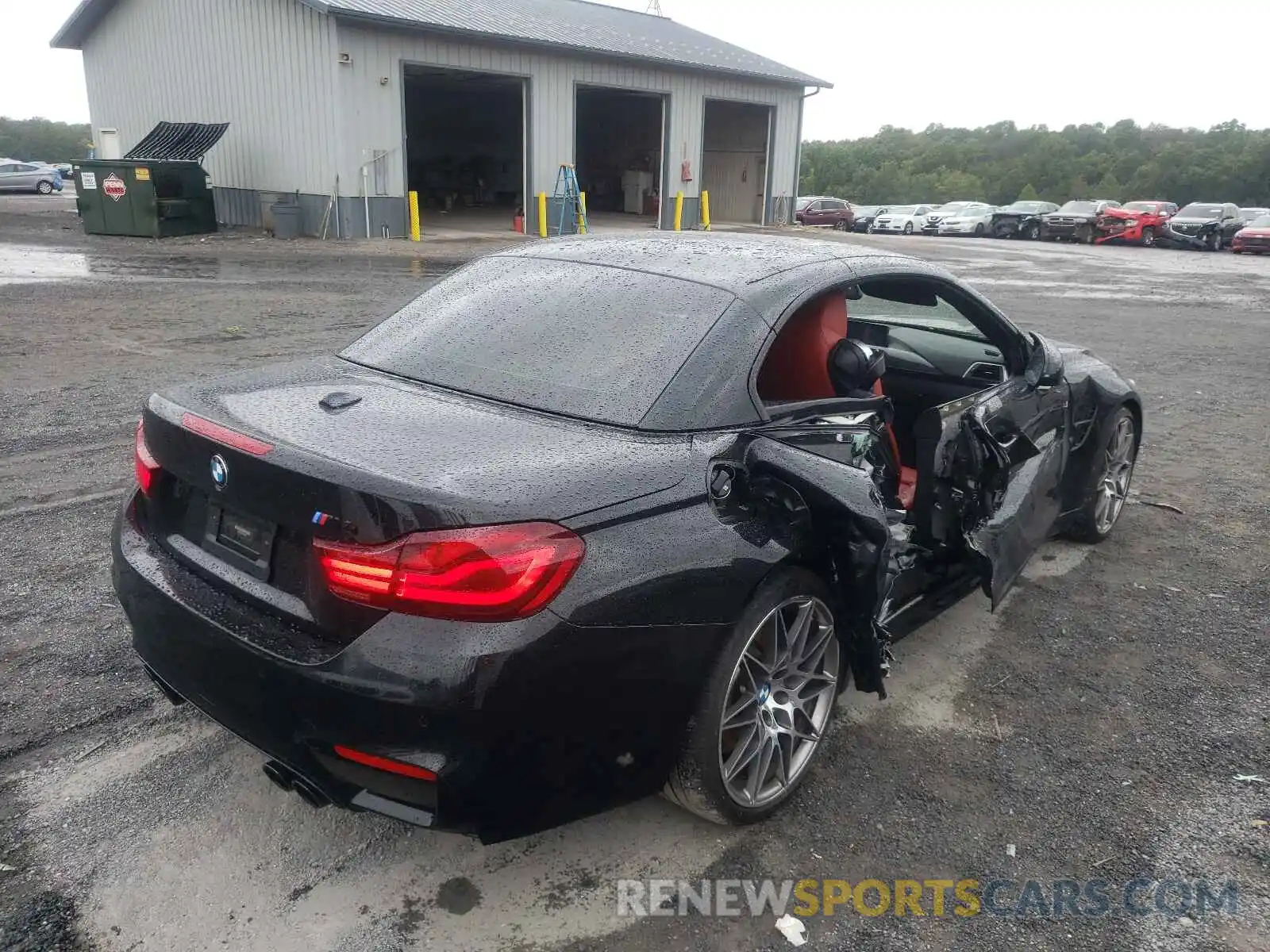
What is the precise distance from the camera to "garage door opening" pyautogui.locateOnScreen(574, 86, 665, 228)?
33406 millimetres

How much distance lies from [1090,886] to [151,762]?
268 centimetres

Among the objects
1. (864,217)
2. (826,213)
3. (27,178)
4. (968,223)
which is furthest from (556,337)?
(27,178)

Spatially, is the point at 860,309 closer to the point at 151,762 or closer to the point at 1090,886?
the point at 1090,886

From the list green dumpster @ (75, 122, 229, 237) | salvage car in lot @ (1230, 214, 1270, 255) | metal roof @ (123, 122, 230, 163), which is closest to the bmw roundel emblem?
green dumpster @ (75, 122, 229, 237)

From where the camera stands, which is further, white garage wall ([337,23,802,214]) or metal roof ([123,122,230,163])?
metal roof ([123,122,230,163])

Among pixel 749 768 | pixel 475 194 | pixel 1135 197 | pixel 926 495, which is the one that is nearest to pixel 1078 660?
pixel 926 495

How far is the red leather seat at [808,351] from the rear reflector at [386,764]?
1523mm

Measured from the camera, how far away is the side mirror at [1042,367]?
13.4 ft

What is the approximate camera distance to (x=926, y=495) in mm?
3424

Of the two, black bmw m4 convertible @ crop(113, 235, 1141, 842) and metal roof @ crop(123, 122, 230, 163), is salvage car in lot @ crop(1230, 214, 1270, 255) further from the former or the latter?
black bmw m4 convertible @ crop(113, 235, 1141, 842)

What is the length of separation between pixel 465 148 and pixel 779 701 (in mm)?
36619

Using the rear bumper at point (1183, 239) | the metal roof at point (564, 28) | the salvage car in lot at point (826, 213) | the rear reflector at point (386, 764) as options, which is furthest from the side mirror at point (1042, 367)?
the rear bumper at point (1183, 239)

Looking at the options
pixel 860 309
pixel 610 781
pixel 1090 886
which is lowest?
pixel 1090 886

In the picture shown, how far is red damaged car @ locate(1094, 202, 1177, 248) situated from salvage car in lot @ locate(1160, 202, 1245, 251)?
515mm
